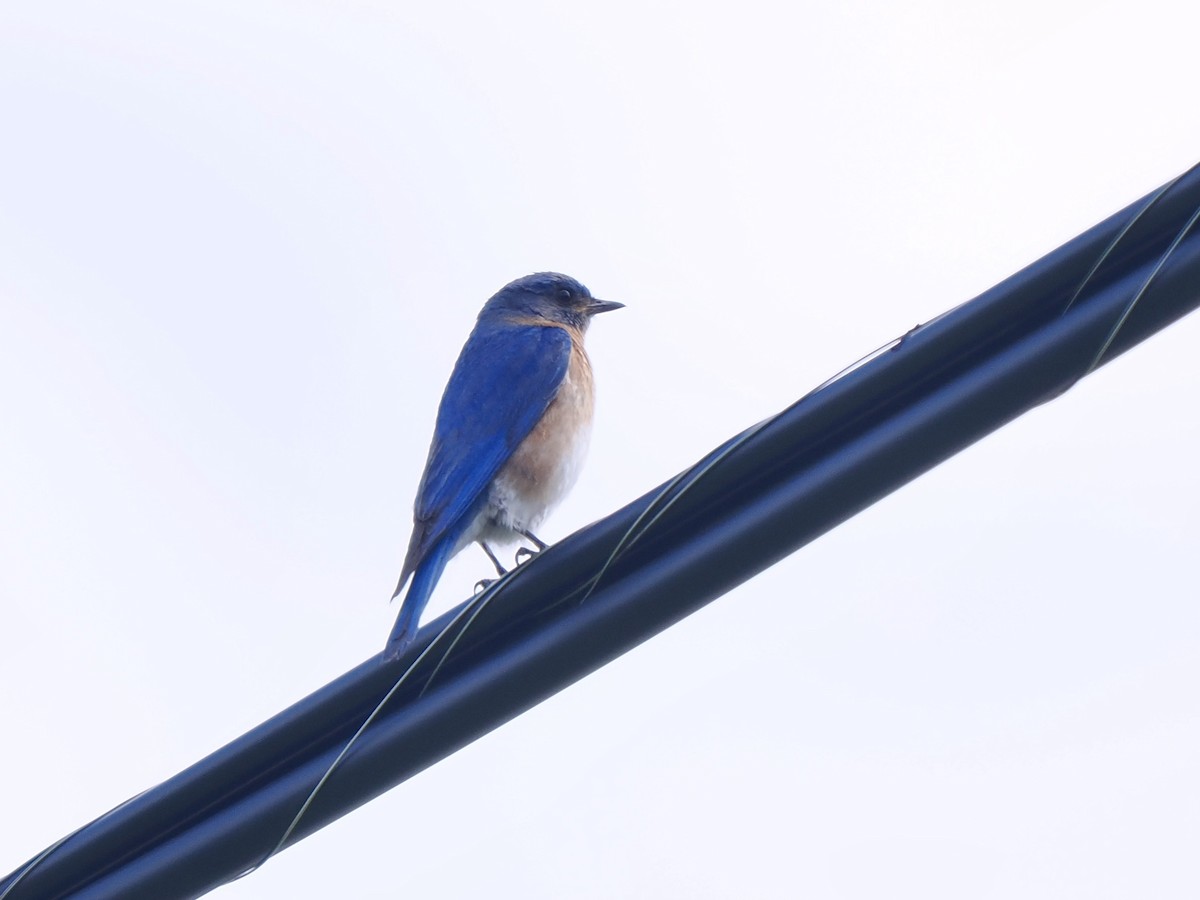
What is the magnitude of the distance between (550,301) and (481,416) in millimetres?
1694

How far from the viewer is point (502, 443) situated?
6.07 meters

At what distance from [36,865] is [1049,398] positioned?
2.19m

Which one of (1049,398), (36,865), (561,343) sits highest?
(561,343)

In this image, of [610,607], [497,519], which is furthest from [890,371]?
[497,519]

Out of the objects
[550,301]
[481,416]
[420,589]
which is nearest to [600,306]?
[550,301]

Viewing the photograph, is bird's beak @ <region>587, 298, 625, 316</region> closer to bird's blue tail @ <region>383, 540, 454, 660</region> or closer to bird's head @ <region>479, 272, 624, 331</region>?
bird's head @ <region>479, 272, 624, 331</region>

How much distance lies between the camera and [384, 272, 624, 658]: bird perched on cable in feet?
18.4

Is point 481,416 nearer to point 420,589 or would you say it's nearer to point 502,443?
point 502,443

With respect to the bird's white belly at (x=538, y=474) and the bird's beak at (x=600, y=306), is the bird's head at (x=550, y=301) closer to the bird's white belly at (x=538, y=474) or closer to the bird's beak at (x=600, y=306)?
the bird's beak at (x=600, y=306)

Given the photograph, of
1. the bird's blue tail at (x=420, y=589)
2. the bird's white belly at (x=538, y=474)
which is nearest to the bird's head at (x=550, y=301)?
the bird's white belly at (x=538, y=474)

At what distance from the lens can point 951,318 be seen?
2.91 metres

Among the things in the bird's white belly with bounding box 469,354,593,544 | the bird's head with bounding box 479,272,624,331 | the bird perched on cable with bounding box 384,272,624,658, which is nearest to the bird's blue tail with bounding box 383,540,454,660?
the bird perched on cable with bounding box 384,272,624,658

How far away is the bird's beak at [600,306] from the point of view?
7.79m

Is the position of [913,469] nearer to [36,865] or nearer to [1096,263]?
[1096,263]
